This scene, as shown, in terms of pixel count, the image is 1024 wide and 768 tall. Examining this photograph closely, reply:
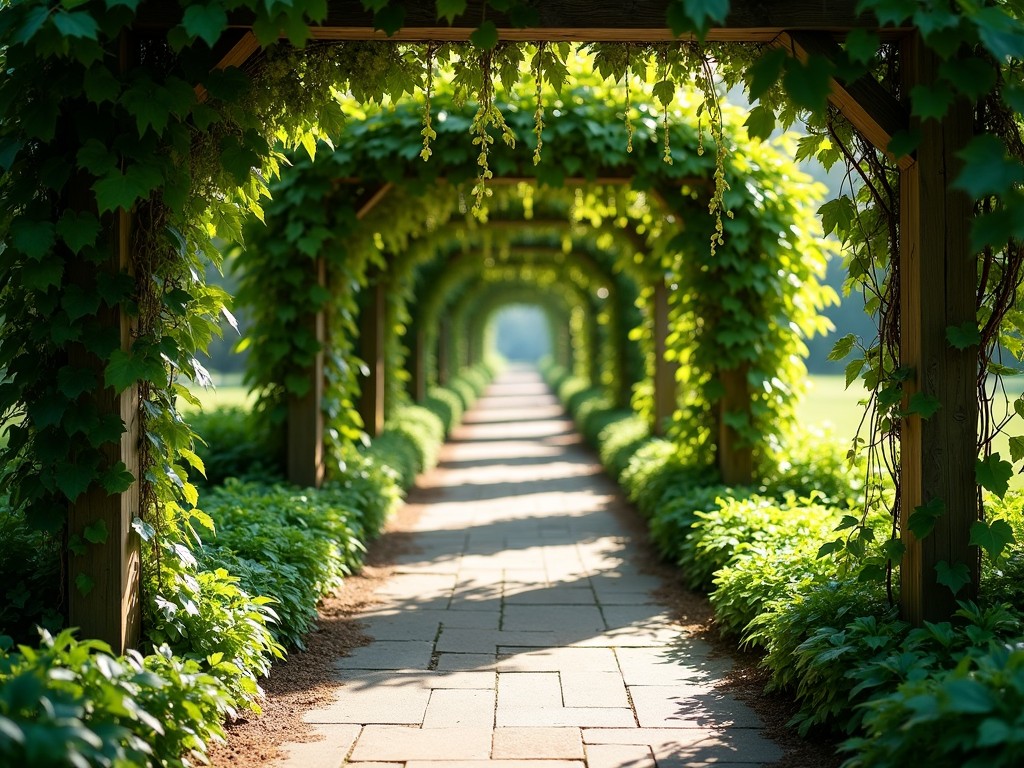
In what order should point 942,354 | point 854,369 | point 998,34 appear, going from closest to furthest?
point 998,34
point 942,354
point 854,369

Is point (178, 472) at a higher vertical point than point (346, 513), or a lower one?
higher

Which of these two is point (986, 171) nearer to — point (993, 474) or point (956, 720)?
point (993, 474)

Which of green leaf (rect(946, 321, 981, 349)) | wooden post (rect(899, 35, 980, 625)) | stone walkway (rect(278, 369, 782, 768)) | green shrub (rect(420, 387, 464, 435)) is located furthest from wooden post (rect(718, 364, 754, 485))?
green shrub (rect(420, 387, 464, 435))

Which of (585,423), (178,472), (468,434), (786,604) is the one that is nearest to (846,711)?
(786,604)

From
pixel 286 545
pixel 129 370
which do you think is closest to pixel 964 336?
pixel 129 370

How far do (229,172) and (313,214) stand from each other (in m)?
3.34

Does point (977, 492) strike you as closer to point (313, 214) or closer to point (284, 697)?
point (284, 697)

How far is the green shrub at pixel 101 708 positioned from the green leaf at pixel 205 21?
1811 millimetres

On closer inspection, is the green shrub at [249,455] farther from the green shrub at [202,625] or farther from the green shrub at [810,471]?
the green shrub at [810,471]

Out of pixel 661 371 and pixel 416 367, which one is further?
pixel 416 367

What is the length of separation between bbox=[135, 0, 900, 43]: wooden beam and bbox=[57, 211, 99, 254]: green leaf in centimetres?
71

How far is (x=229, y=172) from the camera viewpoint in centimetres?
374

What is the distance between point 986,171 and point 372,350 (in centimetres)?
822

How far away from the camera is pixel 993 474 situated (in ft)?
11.7
